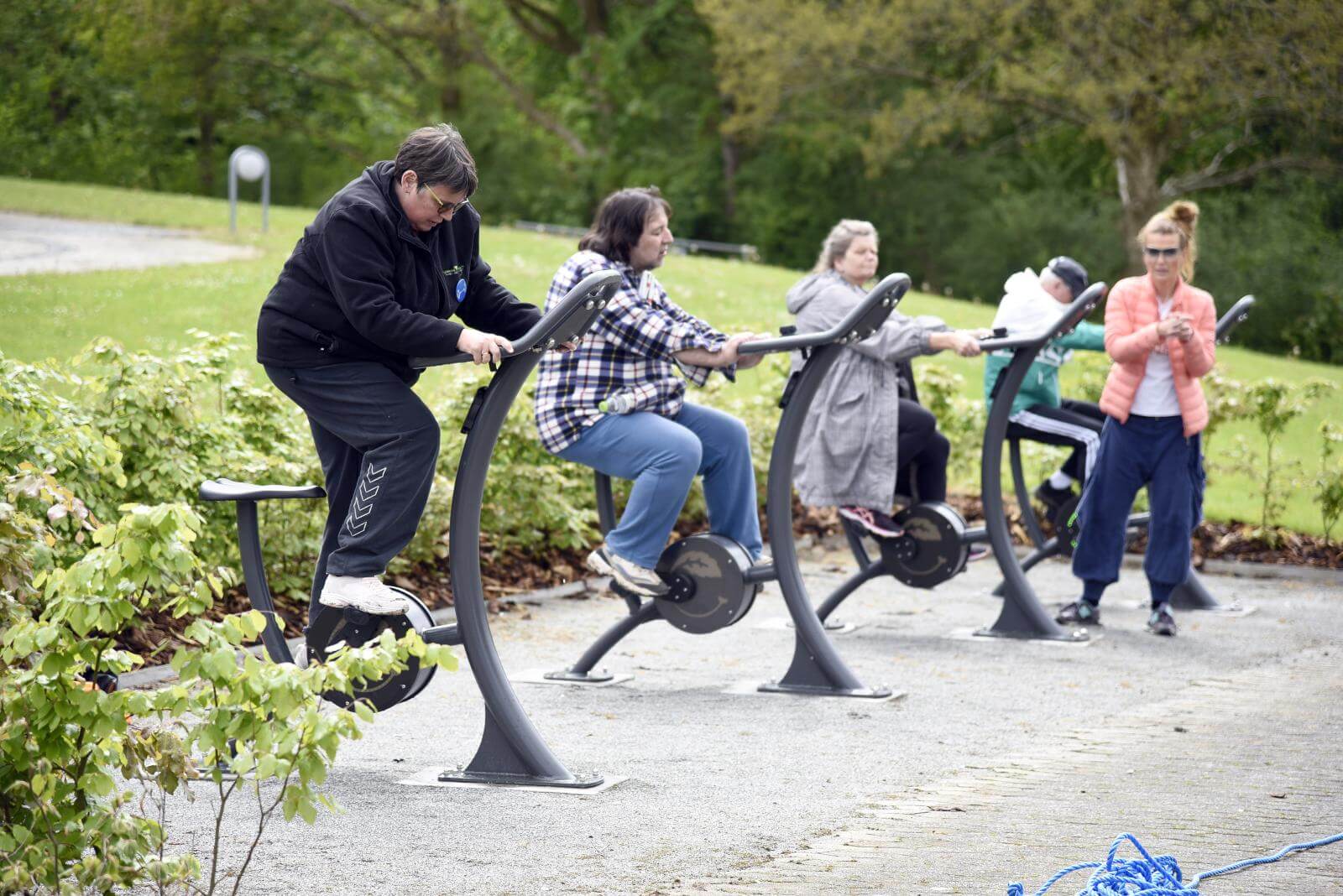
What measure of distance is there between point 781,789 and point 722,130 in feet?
106

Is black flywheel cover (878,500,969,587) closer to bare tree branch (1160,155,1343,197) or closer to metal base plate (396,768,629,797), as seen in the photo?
metal base plate (396,768,629,797)

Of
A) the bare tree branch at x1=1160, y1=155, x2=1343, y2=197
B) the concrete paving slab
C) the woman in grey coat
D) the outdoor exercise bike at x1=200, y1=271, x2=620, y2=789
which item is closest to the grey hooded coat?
the woman in grey coat

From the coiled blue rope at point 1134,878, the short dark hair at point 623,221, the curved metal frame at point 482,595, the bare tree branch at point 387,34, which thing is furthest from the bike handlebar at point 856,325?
the bare tree branch at point 387,34

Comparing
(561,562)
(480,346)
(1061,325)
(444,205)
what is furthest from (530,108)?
(480,346)

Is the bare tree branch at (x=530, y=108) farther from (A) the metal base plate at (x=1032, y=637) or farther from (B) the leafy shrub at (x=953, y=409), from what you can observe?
(A) the metal base plate at (x=1032, y=637)

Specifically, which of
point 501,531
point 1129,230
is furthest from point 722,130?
point 501,531

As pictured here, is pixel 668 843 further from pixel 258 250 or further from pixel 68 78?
pixel 258 250

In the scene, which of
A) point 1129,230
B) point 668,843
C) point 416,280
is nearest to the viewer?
point 668,843

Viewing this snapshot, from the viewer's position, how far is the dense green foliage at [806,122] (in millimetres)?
27547

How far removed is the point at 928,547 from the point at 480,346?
3.31 meters

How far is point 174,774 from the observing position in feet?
9.85

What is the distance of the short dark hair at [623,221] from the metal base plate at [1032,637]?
2411 millimetres

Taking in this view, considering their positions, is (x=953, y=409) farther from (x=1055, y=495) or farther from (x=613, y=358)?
(x=613, y=358)

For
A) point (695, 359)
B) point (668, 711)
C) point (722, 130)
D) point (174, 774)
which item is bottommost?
point (668, 711)
